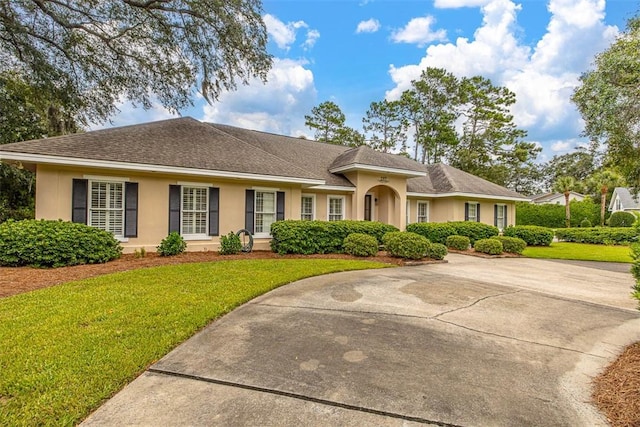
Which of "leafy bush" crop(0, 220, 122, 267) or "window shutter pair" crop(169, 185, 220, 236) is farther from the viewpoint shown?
"window shutter pair" crop(169, 185, 220, 236)

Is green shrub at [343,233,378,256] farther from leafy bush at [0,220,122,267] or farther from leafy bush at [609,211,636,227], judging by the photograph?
leafy bush at [609,211,636,227]

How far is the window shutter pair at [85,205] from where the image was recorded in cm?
968

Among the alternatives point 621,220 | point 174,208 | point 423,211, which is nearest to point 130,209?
point 174,208

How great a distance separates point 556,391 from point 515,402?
586 millimetres

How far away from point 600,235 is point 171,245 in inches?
1020

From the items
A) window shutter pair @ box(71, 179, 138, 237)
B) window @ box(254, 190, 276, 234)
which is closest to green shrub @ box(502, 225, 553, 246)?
window @ box(254, 190, 276, 234)

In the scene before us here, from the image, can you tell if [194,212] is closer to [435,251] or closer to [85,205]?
[85,205]

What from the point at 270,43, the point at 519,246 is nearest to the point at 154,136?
the point at 270,43

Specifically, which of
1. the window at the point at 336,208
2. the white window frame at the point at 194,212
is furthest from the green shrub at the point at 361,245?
the white window frame at the point at 194,212

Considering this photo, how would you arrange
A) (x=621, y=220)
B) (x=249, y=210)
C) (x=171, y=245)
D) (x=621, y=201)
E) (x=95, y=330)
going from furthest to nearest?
(x=621, y=201), (x=621, y=220), (x=249, y=210), (x=171, y=245), (x=95, y=330)

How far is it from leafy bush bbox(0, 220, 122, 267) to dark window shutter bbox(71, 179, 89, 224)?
881 mm

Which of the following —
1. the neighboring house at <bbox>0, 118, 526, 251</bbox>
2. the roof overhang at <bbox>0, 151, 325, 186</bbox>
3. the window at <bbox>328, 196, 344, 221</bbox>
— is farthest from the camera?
the window at <bbox>328, 196, 344, 221</bbox>

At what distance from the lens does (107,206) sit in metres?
10.2

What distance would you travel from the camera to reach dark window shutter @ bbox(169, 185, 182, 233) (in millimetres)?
11086
